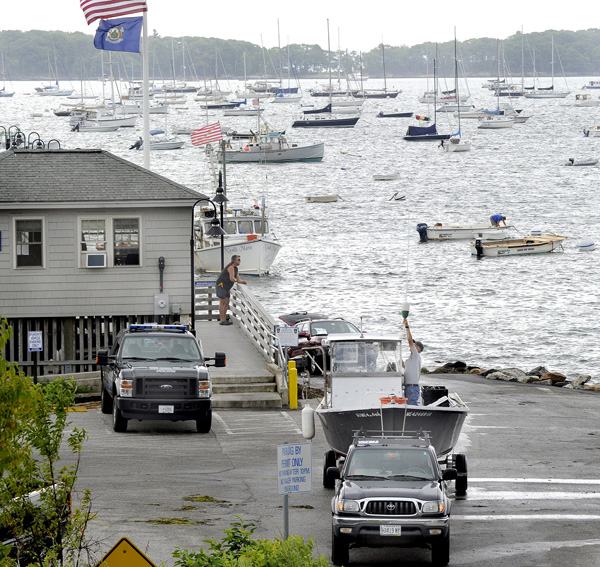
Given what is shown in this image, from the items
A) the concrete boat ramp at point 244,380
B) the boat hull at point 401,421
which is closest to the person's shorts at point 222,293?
the concrete boat ramp at point 244,380

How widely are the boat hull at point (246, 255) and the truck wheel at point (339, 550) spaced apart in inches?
1518

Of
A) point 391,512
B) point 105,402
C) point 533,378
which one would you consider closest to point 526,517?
point 391,512

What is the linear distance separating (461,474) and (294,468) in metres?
5.28

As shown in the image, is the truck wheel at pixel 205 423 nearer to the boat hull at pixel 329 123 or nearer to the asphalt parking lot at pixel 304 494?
the asphalt parking lot at pixel 304 494

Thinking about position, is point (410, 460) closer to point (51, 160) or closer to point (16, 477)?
point (16, 477)

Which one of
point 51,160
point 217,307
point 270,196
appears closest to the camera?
point 51,160

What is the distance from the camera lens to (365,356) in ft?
68.2

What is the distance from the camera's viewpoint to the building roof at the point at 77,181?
2780 cm

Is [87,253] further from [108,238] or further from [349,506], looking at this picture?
[349,506]

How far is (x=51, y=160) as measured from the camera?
2906 centimetres

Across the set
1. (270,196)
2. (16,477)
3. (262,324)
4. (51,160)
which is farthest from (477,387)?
(270,196)

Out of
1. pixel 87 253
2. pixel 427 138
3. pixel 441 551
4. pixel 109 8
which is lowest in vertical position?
pixel 441 551

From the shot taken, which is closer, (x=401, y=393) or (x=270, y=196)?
(x=401, y=393)

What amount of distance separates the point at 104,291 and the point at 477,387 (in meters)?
9.58
